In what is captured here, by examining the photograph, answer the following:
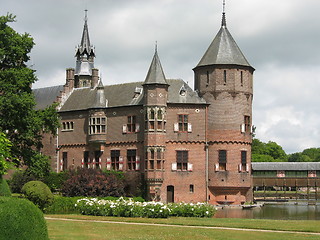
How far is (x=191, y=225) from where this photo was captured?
25969mm

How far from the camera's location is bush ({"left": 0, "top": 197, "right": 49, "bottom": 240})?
14609 millimetres

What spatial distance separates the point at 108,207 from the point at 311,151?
13722 centimetres

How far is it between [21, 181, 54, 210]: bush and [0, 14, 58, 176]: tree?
1.99 m

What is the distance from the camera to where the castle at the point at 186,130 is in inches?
1956

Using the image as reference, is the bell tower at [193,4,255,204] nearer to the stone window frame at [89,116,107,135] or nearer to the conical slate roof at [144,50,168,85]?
the conical slate roof at [144,50,168,85]

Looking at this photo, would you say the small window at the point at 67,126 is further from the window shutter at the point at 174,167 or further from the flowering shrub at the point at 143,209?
the flowering shrub at the point at 143,209

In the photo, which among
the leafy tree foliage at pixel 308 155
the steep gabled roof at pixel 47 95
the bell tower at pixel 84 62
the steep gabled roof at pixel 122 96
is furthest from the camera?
the leafy tree foliage at pixel 308 155

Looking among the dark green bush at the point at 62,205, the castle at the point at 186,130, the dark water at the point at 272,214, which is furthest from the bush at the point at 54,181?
the dark water at the point at 272,214

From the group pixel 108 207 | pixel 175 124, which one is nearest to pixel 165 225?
pixel 108 207

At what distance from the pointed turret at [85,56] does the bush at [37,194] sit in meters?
35.4

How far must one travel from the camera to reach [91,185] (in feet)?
150

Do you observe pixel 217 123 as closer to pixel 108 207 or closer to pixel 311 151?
pixel 108 207

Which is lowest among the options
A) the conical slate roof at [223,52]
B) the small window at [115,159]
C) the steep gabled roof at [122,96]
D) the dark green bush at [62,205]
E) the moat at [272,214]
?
the moat at [272,214]

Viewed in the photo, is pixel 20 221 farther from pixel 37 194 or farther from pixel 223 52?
pixel 223 52
